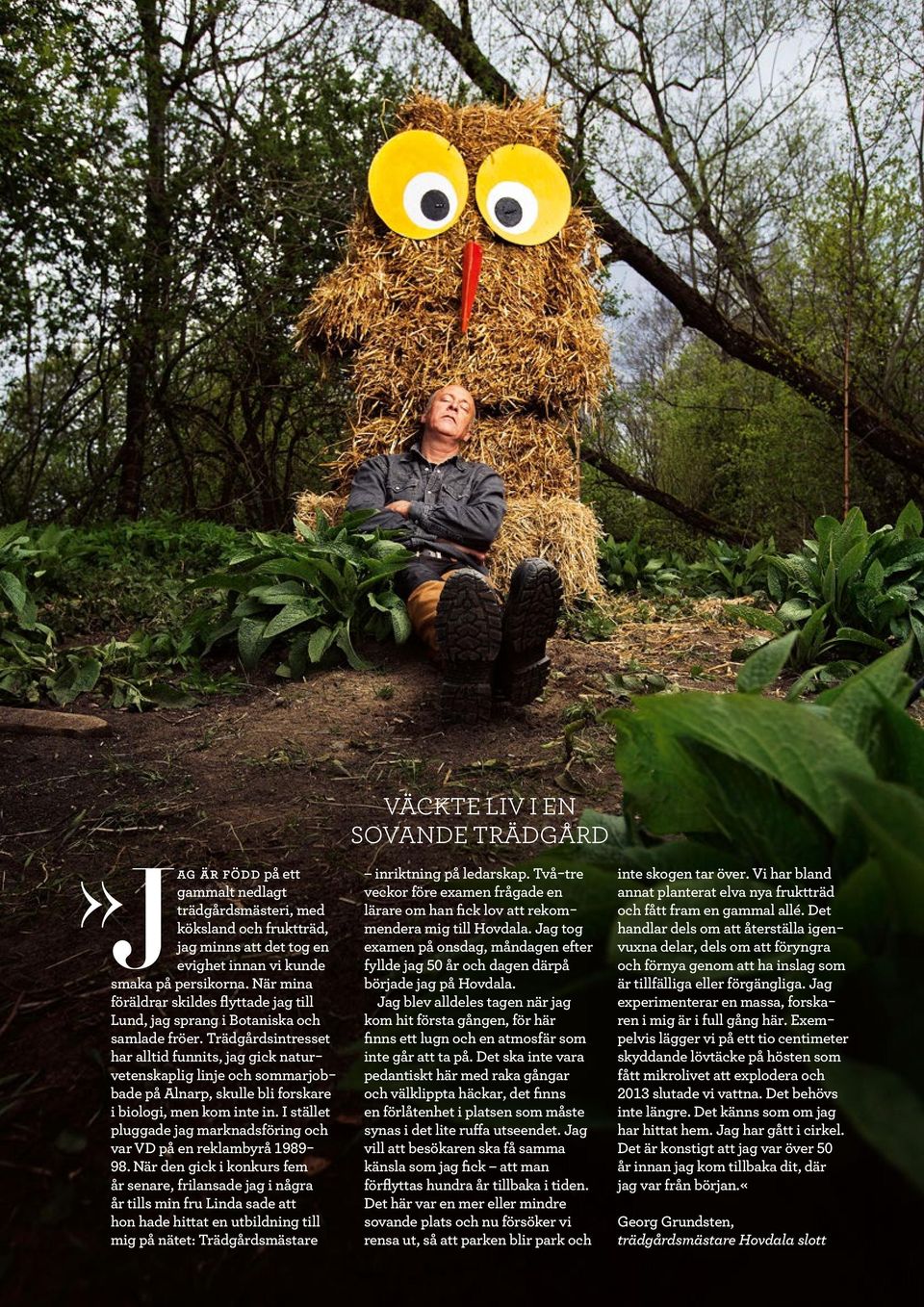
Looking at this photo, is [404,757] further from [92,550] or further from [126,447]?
[126,447]

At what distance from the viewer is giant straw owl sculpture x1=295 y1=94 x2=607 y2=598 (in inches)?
201

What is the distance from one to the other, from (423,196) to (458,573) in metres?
3.40

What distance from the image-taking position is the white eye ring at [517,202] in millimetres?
5293

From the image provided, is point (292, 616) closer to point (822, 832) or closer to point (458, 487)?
point (458, 487)

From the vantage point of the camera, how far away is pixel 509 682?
2904 mm

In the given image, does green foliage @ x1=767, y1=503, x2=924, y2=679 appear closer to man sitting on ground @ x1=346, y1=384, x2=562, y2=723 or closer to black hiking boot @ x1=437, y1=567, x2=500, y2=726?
man sitting on ground @ x1=346, y1=384, x2=562, y2=723

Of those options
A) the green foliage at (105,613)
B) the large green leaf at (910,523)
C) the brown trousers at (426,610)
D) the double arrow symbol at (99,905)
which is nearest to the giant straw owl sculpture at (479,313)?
the green foliage at (105,613)

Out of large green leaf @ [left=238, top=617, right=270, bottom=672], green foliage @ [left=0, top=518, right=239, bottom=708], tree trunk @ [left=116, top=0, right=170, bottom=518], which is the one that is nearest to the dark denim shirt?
large green leaf @ [left=238, top=617, right=270, bottom=672]

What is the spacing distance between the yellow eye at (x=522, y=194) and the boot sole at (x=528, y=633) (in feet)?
11.4

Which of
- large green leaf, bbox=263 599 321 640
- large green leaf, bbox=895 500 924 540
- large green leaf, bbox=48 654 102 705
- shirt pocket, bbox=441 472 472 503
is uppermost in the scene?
shirt pocket, bbox=441 472 472 503

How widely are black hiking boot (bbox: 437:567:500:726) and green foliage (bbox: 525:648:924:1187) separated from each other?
1635 mm

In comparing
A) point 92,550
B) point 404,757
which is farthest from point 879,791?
point 92,550

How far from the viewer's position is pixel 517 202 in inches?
209

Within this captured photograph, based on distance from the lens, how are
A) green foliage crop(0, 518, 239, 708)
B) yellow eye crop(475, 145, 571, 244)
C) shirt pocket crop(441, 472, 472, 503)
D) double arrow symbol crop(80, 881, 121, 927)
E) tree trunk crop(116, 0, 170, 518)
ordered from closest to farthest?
double arrow symbol crop(80, 881, 121, 927) < green foliage crop(0, 518, 239, 708) < shirt pocket crop(441, 472, 472, 503) < yellow eye crop(475, 145, 571, 244) < tree trunk crop(116, 0, 170, 518)
